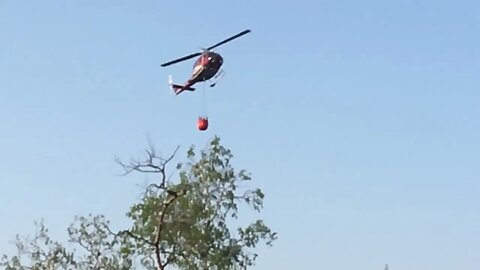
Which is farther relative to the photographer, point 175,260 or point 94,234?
point 94,234

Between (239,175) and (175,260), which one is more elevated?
(239,175)

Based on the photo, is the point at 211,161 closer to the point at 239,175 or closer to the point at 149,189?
the point at 239,175

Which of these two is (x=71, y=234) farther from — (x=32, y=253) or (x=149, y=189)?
(x=149, y=189)

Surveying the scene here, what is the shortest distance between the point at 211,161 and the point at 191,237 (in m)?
2.77

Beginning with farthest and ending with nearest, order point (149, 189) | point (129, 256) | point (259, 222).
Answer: point (259, 222)
point (129, 256)
point (149, 189)

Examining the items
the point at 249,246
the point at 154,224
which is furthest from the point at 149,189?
the point at 249,246

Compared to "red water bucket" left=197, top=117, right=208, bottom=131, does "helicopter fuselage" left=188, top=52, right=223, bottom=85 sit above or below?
above

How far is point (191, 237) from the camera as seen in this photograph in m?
24.1

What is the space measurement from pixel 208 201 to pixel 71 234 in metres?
3.97

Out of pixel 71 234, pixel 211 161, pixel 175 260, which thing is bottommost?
pixel 175 260

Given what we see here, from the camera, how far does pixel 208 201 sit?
83.5ft

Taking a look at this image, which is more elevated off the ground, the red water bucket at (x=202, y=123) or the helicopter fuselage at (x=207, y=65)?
the helicopter fuselage at (x=207, y=65)

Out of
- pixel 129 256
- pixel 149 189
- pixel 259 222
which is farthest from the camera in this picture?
pixel 259 222

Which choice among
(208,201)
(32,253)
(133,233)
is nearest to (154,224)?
(133,233)
